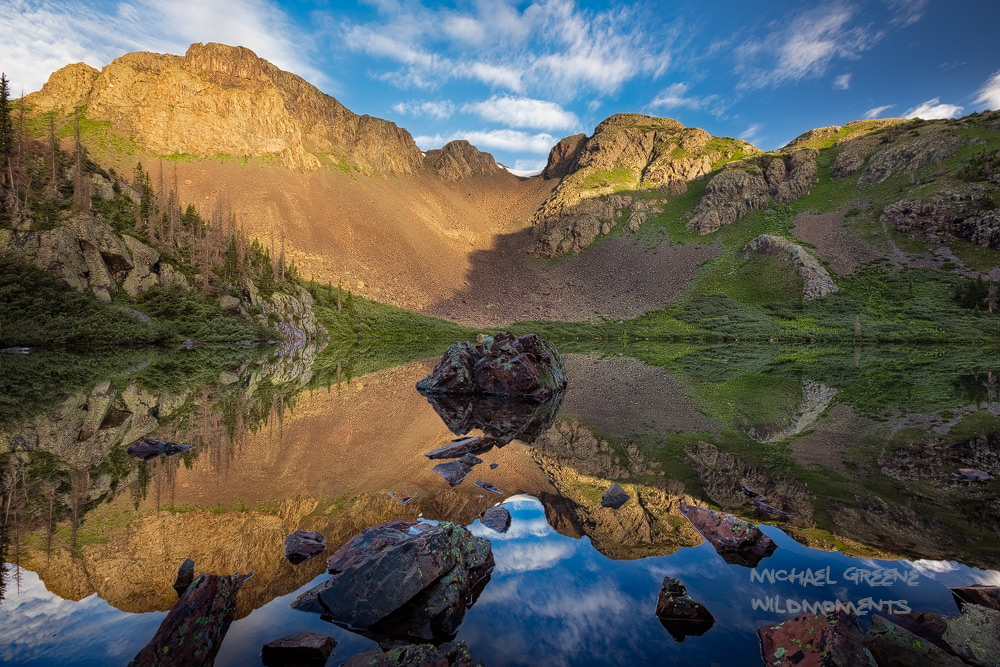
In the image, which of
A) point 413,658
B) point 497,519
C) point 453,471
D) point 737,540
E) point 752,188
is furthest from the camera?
point 752,188

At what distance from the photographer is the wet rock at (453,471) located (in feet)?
28.5

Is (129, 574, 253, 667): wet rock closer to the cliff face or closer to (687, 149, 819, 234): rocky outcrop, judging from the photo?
(687, 149, 819, 234): rocky outcrop

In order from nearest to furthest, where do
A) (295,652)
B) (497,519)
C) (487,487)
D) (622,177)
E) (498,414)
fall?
(295,652) → (497,519) → (487,487) → (498,414) → (622,177)

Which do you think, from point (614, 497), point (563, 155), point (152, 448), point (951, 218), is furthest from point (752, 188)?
point (152, 448)

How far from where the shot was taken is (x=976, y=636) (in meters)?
3.39

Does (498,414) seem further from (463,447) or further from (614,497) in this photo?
(614,497)

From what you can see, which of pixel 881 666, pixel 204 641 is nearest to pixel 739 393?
pixel 881 666

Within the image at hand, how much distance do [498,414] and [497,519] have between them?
9.54m

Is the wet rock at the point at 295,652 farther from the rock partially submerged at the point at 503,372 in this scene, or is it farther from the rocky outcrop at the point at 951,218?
the rocky outcrop at the point at 951,218

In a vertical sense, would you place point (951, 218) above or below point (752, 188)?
below

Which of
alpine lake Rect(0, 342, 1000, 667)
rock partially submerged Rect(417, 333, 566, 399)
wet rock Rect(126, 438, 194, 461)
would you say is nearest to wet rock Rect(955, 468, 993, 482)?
alpine lake Rect(0, 342, 1000, 667)

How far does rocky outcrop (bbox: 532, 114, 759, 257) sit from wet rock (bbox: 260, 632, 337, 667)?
13952cm

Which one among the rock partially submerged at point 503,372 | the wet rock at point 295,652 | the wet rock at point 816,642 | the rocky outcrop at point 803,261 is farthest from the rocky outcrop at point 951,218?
the wet rock at point 295,652

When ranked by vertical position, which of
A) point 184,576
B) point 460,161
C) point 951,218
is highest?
point 460,161
